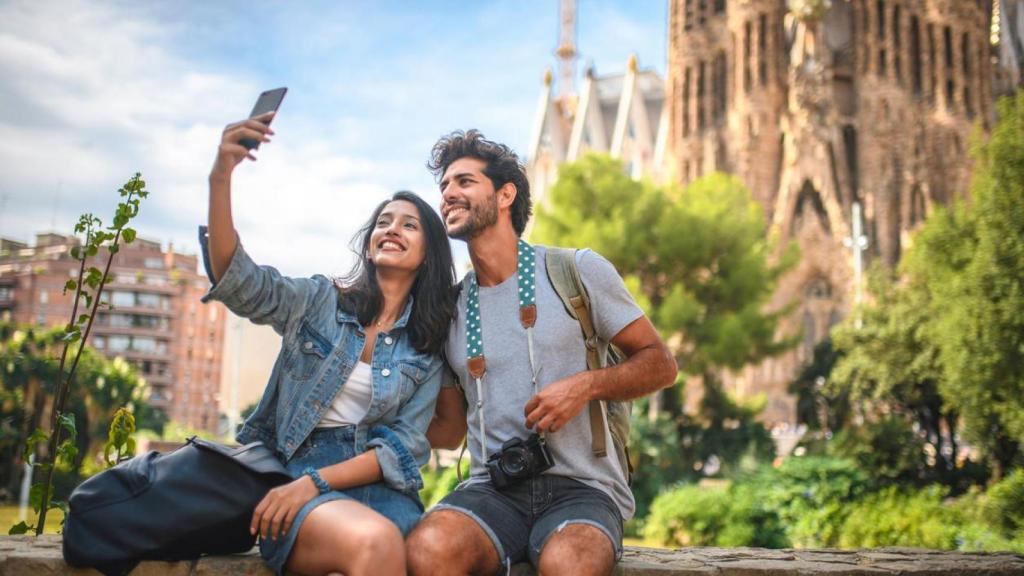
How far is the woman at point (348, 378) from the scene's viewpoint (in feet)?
7.65

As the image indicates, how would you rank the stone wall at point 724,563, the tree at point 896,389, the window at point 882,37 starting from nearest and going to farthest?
1. the stone wall at point 724,563
2. the tree at point 896,389
3. the window at point 882,37

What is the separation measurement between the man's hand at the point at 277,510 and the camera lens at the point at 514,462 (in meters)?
0.56

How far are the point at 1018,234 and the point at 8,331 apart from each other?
1830 cm

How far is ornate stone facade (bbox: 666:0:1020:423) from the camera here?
29875 millimetres

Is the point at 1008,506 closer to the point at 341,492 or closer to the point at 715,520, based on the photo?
the point at 715,520

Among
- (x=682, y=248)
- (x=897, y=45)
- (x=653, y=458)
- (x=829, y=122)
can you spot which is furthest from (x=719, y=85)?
(x=653, y=458)

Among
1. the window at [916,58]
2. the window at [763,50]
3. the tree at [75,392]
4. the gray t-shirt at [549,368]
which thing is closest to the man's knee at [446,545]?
the gray t-shirt at [549,368]

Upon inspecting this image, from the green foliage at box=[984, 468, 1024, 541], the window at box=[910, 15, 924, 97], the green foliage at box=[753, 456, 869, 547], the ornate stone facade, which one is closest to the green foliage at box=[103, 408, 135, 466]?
the green foliage at box=[984, 468, 1024, 541]

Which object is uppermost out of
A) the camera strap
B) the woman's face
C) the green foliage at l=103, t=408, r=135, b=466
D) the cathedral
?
the cathedral

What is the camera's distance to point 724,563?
2859 millimetres

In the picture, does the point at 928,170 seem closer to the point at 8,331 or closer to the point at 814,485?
the point at 814,485

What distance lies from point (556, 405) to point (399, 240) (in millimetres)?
727

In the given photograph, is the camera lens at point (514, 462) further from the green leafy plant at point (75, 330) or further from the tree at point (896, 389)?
the tree at point (896, 389)

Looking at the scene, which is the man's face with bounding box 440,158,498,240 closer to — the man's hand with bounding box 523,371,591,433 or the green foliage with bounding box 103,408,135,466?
the man's hand with bounding box 523,371,591,433
